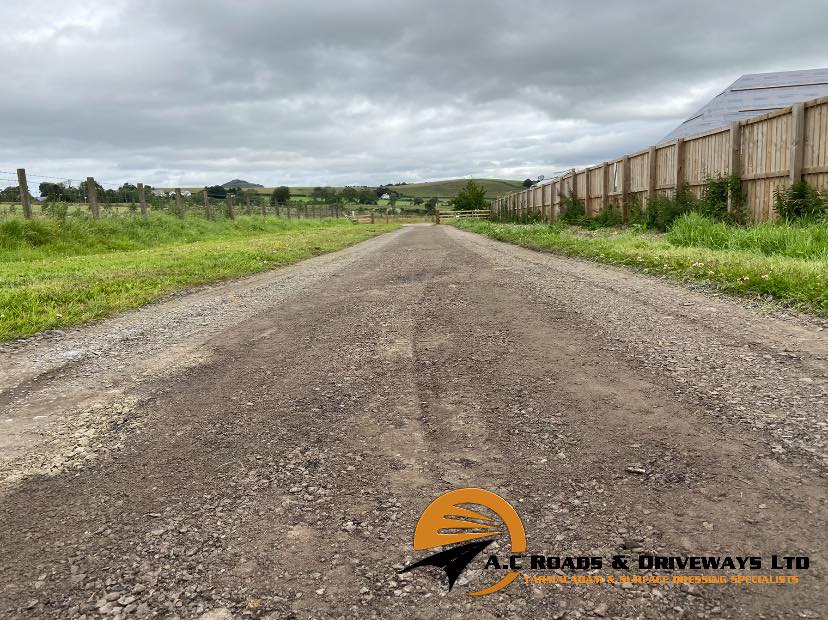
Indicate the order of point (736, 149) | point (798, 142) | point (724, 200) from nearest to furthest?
point (798, 142)
point (736, 149)
point (724, 200)

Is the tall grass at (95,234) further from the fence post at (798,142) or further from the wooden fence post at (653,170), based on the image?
the fence post at (798,142)

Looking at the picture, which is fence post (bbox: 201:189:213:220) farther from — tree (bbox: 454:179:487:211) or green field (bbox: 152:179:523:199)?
green field (bbox: 152:179:523:199)

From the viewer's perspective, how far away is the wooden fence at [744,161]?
9.54m

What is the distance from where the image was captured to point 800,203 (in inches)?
374

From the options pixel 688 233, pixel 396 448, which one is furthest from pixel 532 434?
pixel 688 233

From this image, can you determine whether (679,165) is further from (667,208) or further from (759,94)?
(759,94)

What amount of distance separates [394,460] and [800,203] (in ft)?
32.3

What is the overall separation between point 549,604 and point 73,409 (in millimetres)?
2927

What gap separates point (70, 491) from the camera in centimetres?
237

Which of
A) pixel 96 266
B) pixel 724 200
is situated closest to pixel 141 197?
pixel 96 266

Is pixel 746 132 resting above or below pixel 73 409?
above

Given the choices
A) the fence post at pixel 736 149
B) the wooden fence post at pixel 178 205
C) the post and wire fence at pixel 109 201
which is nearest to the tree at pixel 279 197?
the post and wire fence at pixel 109 201

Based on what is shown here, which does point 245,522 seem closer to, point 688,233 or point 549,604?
point 549,604

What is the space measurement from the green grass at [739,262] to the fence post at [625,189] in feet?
20.3
